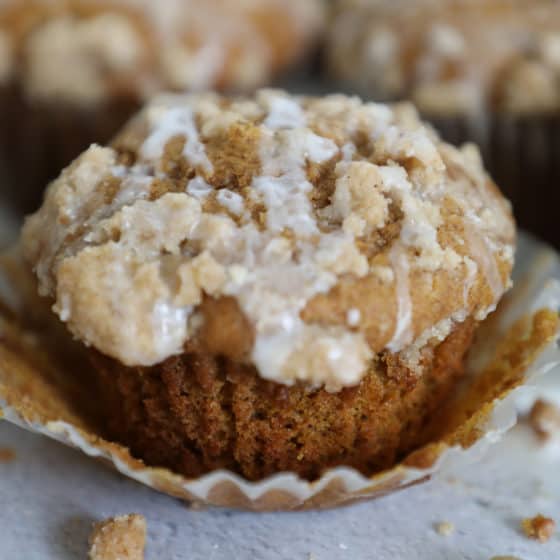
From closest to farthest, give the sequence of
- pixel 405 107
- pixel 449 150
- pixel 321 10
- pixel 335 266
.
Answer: pixel 335 266 < pixel 449 150 < pixel 405 107 < pixel 321 10

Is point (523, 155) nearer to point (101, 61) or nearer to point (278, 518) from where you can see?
point (101, 61)

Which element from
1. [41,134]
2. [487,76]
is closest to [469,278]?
[487,76]

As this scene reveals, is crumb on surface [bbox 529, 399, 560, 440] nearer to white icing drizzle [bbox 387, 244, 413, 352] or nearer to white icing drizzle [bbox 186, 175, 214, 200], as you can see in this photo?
white icing drizzle [bbox 387, 244, 413, 352]

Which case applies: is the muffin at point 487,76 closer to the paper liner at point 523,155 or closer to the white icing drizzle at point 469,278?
the paper liner at point 523,155

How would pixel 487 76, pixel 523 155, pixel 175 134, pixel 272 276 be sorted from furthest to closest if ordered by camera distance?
1. pixel 523 155
2. pixel 487 76
3. pixel 175 134
4. pixel 272 276

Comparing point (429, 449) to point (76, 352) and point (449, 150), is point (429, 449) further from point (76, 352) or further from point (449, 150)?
point (76, 352)

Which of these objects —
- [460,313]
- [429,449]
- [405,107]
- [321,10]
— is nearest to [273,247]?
[460,313]

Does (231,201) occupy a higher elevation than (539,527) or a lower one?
higher
